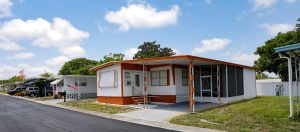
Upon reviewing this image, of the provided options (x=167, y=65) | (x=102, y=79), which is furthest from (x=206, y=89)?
(x=102, y=79)

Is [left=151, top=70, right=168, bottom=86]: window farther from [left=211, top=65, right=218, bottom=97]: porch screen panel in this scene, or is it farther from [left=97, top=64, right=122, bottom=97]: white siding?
[left=211, top=65, right=218, bottom=97]: porch screen panel

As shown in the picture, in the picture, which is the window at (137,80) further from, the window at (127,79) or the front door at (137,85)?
the window at (127,79)

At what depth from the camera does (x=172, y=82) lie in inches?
941

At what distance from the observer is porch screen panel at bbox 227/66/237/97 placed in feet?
77.7

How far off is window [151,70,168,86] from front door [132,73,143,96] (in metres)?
1.04

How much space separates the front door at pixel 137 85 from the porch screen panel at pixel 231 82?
6.83 metres

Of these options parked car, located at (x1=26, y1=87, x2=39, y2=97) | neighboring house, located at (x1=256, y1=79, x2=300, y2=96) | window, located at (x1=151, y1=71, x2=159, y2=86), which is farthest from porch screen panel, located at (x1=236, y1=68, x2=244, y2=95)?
parked car, located at (x1=26, y1=87, x2=39, y2=97)

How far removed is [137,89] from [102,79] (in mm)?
3350

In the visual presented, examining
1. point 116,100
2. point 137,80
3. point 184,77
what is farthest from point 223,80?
point 116,100

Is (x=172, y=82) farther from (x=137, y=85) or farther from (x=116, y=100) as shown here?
(x=116, y=100)

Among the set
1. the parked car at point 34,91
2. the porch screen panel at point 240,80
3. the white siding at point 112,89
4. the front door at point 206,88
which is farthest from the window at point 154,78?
the parked car at point 34,91

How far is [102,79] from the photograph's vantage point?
87.1ft

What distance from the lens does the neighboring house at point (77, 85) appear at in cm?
3756

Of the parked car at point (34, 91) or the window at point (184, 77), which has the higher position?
the window at point (184, 77)
